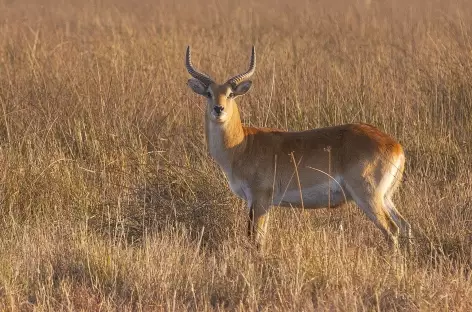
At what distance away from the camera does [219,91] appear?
7.08 metres

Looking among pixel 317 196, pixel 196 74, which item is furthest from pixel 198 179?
pixel 317 196

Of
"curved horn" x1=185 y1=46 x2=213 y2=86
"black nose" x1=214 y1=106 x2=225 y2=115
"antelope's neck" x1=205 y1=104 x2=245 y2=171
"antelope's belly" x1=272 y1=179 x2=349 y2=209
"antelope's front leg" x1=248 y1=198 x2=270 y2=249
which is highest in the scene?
"curved horn" x1=185 y1=46 x2=213 y2=86

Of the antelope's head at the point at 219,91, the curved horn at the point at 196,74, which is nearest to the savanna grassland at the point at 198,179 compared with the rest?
the antelope's head at the point at 219,91

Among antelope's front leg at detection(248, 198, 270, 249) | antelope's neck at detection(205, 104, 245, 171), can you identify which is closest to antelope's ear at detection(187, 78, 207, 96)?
antelope's neck at detection(205, 104, 245, 171)

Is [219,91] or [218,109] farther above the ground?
[219,91]

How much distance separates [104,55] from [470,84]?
3917 millimetres

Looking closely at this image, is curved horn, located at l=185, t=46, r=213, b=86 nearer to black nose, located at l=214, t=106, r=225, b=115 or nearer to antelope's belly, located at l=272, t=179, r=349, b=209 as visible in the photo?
black nose, located at l=214, t=106, r=225, b=115

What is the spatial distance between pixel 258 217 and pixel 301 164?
474 mm

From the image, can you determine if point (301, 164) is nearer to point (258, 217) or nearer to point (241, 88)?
point (258, 217)

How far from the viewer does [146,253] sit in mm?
5902

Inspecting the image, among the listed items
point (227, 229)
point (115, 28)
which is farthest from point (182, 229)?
point (115, 28)

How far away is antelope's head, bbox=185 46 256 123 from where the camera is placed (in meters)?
6.99

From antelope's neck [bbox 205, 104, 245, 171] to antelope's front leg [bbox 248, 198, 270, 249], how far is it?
16.3 inches

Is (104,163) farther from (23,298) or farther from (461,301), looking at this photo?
(461,301)
